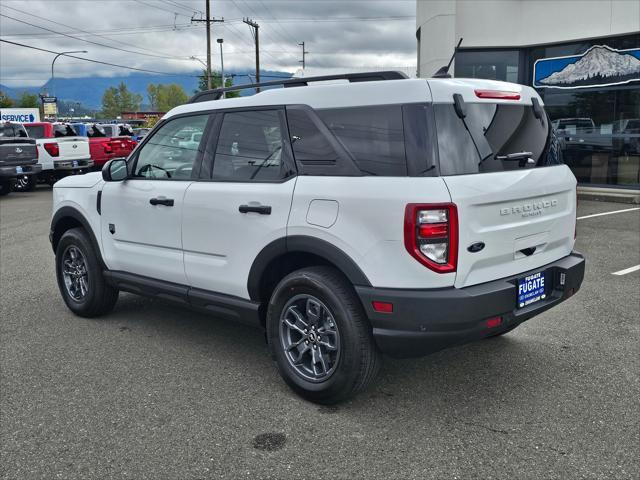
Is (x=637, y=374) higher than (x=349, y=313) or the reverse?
the reverse

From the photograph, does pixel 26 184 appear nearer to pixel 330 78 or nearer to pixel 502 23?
pixel 502 23

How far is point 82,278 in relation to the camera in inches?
219

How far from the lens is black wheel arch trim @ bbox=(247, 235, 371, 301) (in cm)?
338

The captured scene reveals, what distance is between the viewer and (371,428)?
343cm

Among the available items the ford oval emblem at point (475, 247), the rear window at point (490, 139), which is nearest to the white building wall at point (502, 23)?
the rear window at point (490, 139)

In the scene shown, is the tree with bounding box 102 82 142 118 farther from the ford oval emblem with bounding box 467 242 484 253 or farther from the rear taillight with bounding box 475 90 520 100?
the ford oval emblem with bounding box 467 242 484 253

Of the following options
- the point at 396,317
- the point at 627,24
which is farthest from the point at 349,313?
the point at 627,24

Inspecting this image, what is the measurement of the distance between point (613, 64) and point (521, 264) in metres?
12.8

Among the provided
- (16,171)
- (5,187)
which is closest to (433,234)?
(16,171)

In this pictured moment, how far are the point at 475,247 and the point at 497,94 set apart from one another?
3.34 feet

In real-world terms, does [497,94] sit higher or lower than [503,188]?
higher

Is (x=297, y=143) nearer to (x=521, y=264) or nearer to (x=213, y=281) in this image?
(x=213, y=281)

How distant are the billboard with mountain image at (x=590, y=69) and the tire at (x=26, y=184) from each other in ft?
47.8

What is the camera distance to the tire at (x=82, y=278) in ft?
17.6
